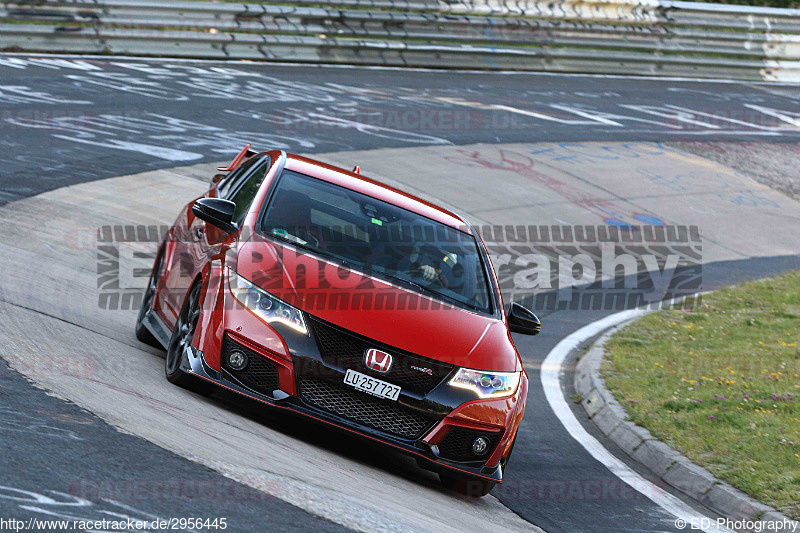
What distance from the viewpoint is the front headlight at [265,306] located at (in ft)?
20.3

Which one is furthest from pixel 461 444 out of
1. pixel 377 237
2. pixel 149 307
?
pixel 149 307

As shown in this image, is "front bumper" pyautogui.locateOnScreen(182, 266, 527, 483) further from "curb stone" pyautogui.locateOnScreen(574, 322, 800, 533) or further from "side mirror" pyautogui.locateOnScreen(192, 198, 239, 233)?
"curb stone" pyautogui.locateOnScreen(574, 322, 800, 533)

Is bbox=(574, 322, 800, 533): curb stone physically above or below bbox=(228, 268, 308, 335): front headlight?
below

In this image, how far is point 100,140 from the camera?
15398 millimetres

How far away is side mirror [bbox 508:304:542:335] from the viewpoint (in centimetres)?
740

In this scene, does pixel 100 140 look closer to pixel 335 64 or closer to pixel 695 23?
pixel 335 64

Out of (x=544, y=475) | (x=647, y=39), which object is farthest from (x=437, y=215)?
(x=647, y=39)

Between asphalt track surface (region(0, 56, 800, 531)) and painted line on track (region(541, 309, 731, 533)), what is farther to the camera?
painted line on track (region(541, 309, 731, 533))

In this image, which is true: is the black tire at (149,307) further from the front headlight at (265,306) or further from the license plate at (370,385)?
the license plate at (370,385)

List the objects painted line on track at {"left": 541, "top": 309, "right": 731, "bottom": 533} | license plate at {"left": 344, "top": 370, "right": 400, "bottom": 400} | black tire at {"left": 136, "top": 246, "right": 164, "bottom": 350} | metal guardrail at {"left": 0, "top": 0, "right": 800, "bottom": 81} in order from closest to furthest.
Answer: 1. license plate at {"left": 344, "top": 370, "right": 400, "bottom": 400}
2. painted line on track at {"left": 541, "top": 309, "right": 731, "bottom": 533}
3. black tire at {"left": 136, "top": 246, "right": 164, "bottom": 350}
4. metal guardrail at {"left": 0, "top": 0, "right": 800, "bottom": 81}

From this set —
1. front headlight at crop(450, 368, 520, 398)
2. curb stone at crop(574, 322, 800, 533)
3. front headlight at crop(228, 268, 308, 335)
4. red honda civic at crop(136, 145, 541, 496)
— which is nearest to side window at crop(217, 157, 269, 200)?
red honda civic at crop(136, 145, 541, 496)

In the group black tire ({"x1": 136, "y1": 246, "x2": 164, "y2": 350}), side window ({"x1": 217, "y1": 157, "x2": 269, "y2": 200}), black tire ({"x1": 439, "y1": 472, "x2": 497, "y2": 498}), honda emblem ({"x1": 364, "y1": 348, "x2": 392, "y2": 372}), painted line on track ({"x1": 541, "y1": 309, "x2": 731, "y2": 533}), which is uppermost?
side window ({"x1": 217, "y1": 157, "x2": 269, "y2": 200})

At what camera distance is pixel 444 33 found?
25.7 m

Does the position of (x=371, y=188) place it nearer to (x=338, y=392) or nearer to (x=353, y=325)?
(x=353, y=325)
